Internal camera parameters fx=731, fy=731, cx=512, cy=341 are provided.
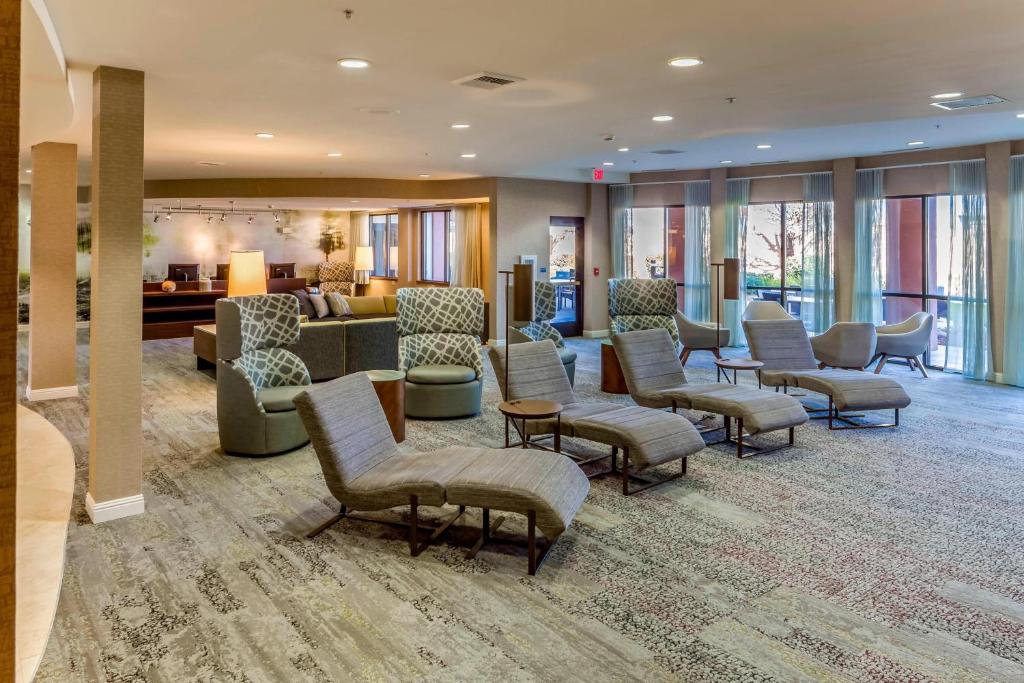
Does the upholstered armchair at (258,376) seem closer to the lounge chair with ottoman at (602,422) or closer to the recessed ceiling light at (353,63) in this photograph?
the lounge chair with ottoman at (602,422)

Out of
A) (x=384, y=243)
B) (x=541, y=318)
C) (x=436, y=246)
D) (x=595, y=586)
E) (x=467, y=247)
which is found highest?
(x=384, y=243)

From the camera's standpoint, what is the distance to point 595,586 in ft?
11.3

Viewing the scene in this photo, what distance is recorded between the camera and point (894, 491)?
4.80 metres

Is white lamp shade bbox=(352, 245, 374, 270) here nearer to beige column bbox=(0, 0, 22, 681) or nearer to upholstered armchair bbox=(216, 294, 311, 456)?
upholstered armchair bbox=(216, 294, 311, 456)

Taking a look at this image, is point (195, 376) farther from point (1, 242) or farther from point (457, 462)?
point (1, 242)

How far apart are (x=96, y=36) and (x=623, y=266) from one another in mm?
9850

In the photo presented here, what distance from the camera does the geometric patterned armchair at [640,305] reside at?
8.69 metres

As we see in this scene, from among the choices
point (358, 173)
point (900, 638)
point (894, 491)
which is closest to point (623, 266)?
point (358, 173)

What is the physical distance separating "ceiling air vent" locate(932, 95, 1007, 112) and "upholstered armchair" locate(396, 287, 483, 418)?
428 centimetres

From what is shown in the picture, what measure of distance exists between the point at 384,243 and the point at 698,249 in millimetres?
7665

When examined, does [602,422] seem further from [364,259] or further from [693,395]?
[364,259]

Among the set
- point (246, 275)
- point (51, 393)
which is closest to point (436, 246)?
point (246, 275)

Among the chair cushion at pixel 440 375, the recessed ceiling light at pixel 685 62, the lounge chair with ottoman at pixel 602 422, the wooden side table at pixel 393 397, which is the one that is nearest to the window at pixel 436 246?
the chair cushion at pixel 440 375

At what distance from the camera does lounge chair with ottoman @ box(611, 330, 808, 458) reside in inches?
219
